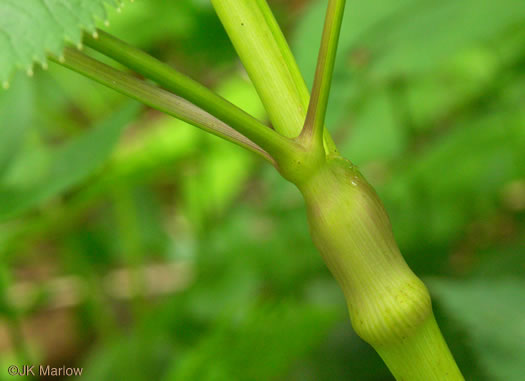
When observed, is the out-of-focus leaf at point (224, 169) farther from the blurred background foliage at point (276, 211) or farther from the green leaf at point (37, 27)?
the green leaf at point (37, 27)

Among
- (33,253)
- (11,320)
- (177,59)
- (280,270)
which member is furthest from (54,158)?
(33,253)

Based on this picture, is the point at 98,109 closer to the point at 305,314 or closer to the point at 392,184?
the point at 392,184

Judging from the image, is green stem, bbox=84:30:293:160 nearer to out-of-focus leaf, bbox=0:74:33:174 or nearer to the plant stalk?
the plant stalk

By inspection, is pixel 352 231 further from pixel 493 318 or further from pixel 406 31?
pixel 406 31

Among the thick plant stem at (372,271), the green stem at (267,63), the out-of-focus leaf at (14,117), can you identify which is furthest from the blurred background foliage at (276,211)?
the green stem at (267,63)

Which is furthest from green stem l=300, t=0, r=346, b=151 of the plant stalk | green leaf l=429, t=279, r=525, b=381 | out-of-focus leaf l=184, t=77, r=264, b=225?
out-of-focus leaf l=184, t=77, r=264, b=225
